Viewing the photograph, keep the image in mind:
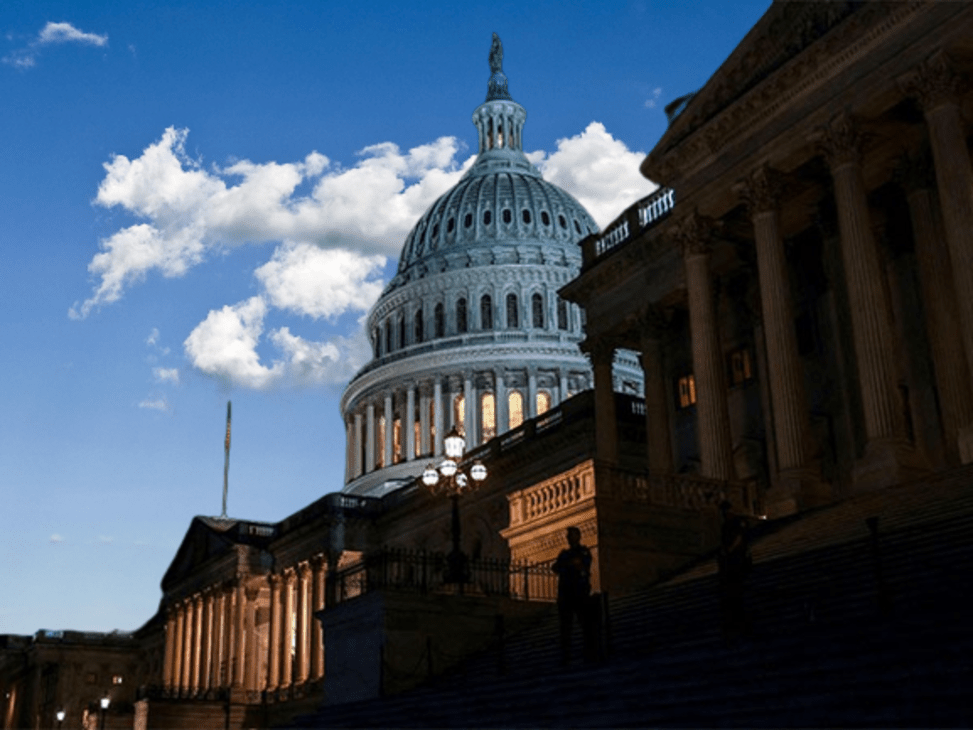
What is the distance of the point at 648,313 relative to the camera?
3875cm

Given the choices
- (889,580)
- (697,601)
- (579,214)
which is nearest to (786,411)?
(697,601)

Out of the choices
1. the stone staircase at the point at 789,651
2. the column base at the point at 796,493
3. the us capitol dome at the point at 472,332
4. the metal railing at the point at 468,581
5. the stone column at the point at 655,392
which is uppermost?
the us capitol dome at the point at 472,332

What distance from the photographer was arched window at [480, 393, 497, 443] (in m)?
95.6

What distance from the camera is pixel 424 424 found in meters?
99.4

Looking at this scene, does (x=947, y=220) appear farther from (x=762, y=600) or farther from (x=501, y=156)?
(x=501, y=156)

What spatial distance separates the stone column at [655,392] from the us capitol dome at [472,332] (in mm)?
54048

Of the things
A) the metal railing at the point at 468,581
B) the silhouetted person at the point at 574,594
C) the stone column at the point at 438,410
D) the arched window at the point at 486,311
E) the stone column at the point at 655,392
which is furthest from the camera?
the arched window at the point at 486,311

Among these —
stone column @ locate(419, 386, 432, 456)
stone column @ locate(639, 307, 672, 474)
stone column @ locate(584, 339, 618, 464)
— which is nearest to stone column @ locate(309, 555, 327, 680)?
stone column @ locate(584, 339, 618, 464)

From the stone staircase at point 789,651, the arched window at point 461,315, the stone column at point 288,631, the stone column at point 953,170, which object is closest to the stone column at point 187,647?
the stone column at point 288,631

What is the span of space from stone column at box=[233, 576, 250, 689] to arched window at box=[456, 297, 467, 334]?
40158 mm

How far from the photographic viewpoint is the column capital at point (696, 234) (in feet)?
107

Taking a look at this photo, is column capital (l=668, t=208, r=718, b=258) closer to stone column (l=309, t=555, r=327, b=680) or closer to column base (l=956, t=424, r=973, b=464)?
column base (l=956, t=424, r=973, b=464)

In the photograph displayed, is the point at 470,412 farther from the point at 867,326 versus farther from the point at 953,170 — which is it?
the point at 953,170

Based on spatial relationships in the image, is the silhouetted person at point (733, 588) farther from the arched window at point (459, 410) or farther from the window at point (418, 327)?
the window at point (418, 327)
